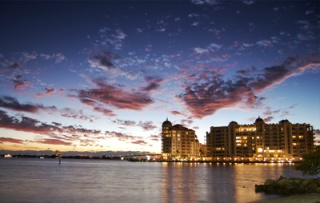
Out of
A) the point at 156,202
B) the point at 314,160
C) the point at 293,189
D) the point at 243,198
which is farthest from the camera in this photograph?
the point at 293,189

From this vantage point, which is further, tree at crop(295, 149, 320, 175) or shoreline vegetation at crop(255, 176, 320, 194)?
shoreline vegetation at crop(255, 176, 320, 194)

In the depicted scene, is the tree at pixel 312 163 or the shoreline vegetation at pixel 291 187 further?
the shoreline vegetation at pixel 291 187

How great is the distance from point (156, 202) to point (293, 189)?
23.5m

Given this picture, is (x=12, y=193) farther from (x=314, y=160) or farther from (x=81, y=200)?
(x=314, y=160)

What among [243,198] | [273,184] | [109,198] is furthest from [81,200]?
[273,184]

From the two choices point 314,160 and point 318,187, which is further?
point 318,187

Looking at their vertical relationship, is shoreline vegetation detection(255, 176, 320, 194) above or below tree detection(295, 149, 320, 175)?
below

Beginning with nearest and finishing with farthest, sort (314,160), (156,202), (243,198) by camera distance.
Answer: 1. (314,160)
2. (156,202)
3. (243,198)

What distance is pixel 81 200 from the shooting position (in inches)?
1970

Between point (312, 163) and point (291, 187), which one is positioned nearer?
point (312, 163)

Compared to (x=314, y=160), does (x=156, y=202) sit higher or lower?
lower

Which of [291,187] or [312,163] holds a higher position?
[312,163]

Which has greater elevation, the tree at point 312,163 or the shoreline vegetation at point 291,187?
the tree at point 312,163

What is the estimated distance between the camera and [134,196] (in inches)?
2160
